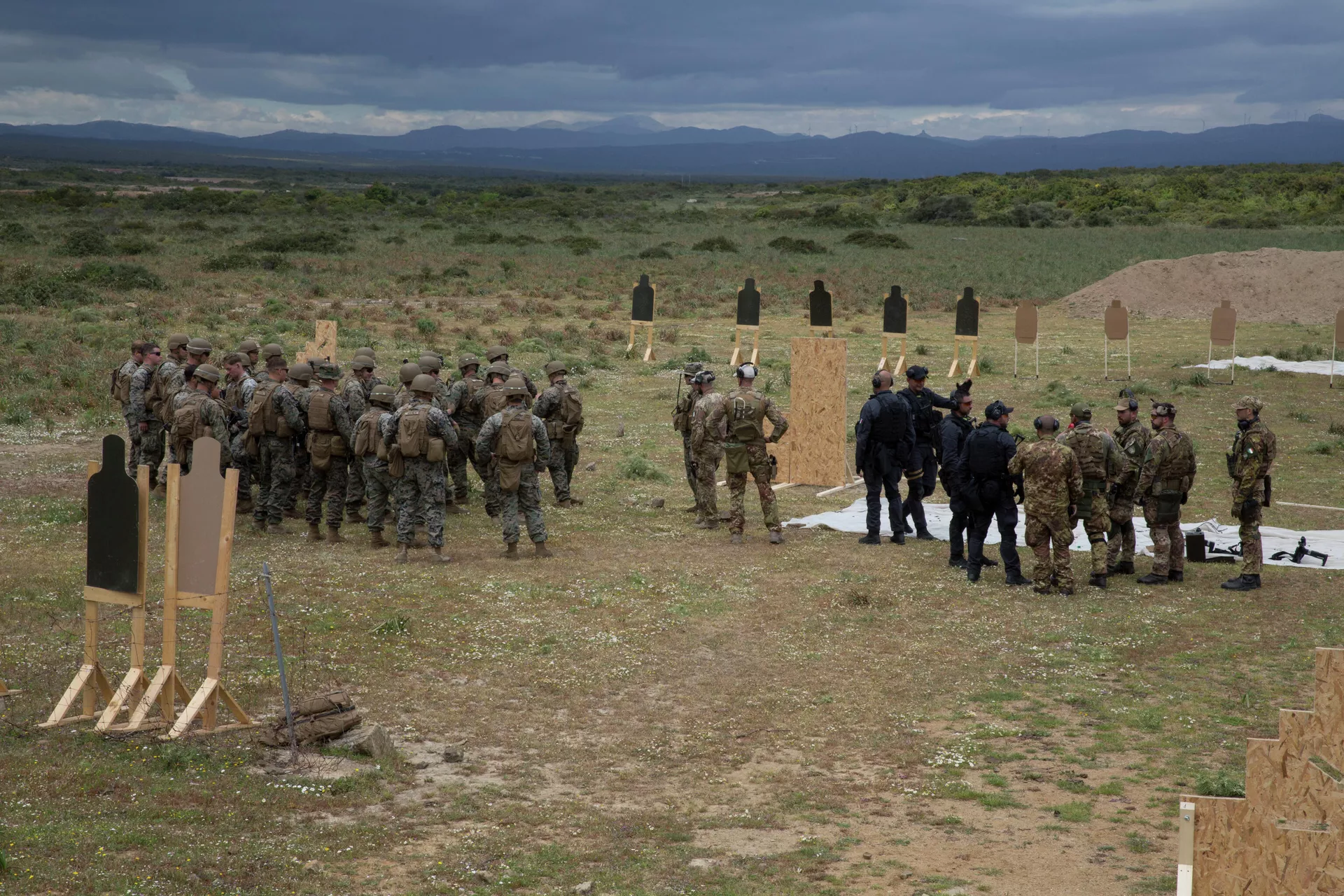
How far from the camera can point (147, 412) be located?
58.3 feet

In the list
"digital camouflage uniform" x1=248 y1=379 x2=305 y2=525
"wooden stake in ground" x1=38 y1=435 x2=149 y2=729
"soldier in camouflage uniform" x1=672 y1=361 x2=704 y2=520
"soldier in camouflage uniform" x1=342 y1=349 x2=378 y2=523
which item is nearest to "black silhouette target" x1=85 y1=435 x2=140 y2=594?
"wooden stake in ground" x1=38 y1=435 x2=149 y2=729

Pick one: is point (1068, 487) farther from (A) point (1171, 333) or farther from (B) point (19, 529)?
(A) point (1171, 333)

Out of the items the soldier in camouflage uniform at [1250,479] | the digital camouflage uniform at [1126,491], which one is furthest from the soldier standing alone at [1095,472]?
the soldier in camouflage uniform at [1250,479]

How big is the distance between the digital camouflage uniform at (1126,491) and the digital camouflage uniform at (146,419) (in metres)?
12.6

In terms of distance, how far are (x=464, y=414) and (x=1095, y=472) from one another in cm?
836

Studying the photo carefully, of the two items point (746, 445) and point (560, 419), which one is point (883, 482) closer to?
point (746, 445)

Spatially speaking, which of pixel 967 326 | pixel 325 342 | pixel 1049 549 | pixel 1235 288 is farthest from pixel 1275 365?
pixel 325 342

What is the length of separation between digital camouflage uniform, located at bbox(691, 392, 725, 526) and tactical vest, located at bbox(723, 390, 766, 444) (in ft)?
0.54

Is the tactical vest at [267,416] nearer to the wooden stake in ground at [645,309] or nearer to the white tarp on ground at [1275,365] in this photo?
the wooden stake in ground at [645,309]

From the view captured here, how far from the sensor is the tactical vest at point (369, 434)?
598 inches

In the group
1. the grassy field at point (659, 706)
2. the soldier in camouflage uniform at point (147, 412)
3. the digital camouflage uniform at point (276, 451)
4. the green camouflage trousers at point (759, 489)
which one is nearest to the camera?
the grassy field at point (659, 706)

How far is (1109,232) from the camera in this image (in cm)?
7669

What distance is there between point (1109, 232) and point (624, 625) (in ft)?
231

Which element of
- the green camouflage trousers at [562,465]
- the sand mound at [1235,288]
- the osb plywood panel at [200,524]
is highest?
the sand mound at [1235,288]
